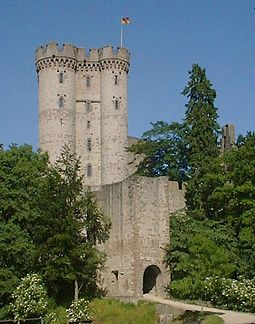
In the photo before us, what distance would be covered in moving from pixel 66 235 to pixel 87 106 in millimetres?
30863

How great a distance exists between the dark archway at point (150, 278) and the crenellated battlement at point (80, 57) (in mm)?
28710

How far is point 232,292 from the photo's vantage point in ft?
105

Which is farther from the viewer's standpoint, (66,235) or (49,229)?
(49,229)

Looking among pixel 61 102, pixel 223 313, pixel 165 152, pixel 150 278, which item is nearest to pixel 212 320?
pixel 223 313

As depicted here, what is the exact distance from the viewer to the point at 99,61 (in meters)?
63.9

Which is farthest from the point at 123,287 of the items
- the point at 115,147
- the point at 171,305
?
the point at 115,147

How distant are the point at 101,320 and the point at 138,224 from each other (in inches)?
234

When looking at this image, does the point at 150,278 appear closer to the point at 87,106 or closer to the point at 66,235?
the point at 66,235

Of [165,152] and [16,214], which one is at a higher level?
[165,152]

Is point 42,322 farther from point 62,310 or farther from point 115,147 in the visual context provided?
point 115,147

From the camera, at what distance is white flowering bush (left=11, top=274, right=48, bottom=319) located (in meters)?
32.9

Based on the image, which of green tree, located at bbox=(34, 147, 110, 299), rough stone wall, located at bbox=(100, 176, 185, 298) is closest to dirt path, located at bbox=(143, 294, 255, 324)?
rough stone wall, located at bbox=(100, 176, 185, 298)

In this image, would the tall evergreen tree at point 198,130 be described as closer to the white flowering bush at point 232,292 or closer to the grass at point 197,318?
the white flowering bush at point 232,292

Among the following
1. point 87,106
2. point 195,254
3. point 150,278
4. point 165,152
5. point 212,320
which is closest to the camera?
point 212,320
